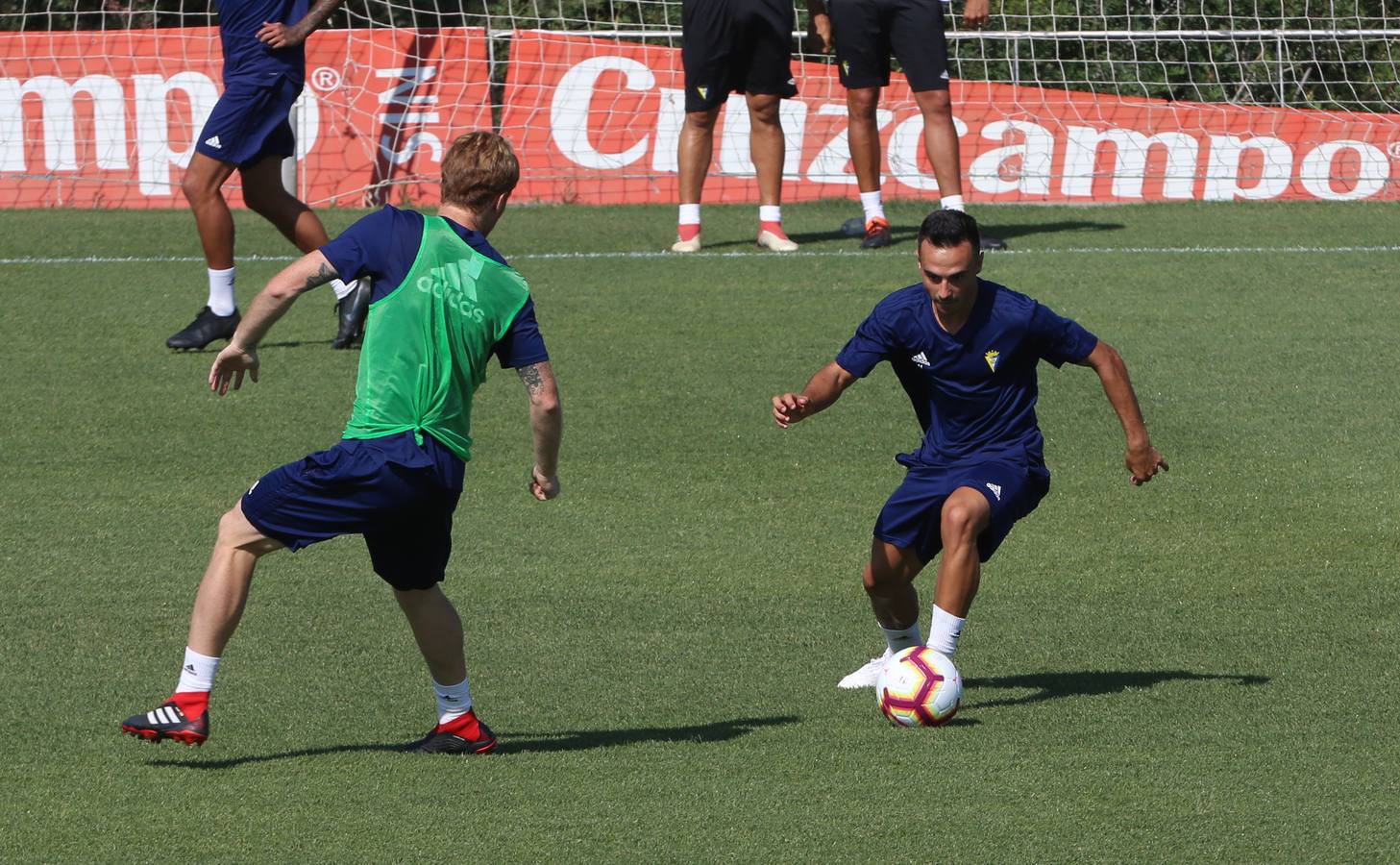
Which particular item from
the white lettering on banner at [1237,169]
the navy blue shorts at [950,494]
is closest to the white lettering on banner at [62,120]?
the white lettering on banner at [1237,169]

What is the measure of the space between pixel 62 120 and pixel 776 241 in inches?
234

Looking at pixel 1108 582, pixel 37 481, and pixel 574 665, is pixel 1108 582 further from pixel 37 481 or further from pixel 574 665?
pixel 37 481

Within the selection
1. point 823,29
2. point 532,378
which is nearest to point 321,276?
point 532,378

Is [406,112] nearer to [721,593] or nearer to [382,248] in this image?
[721,593]

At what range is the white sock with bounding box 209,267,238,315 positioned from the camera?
31.0ft

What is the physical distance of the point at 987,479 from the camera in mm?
5672

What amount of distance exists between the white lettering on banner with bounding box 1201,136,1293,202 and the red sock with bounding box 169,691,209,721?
11.3 m

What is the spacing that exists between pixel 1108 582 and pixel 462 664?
2.79 metres

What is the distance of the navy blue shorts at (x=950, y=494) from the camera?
5660 mm

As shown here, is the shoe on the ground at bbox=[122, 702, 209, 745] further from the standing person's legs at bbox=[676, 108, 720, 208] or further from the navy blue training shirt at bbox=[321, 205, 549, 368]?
the standing person's legs at bbox=[676, 108, 720, 208]

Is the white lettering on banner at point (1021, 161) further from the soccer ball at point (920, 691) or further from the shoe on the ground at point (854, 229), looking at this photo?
the soccer ball at point (920, 691)

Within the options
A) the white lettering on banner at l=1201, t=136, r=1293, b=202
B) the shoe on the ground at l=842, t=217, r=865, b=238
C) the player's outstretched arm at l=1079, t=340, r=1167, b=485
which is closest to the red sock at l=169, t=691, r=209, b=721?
the player's outstretched arm at l=1079, t=340, r=1167, b=485

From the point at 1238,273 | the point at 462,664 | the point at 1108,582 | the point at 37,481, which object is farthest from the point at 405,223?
the point at 1238,273

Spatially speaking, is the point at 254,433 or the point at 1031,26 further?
the point at 1031,26
